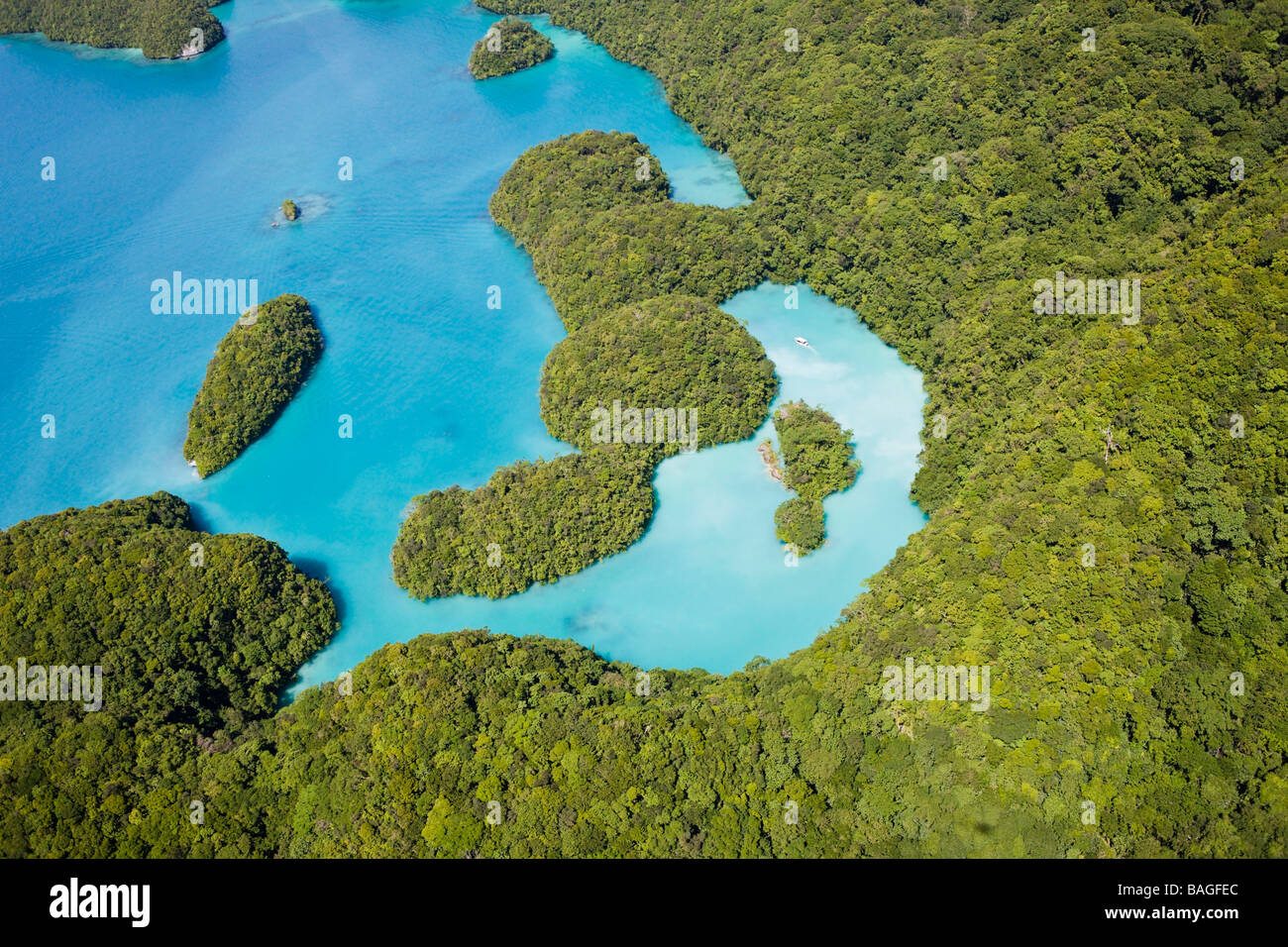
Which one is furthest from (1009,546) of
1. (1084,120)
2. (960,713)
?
(1084,120)

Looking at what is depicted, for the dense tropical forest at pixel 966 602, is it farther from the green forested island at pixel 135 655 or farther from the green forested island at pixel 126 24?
the green forested island at pixel 126 24

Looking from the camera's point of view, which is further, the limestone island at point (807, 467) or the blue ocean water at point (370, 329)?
the limestone island at point (807, 467)

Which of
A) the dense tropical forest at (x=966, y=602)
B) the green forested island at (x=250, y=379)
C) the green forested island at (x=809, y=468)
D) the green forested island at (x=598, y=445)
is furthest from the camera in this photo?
the green forested island at (x=250, y=379)

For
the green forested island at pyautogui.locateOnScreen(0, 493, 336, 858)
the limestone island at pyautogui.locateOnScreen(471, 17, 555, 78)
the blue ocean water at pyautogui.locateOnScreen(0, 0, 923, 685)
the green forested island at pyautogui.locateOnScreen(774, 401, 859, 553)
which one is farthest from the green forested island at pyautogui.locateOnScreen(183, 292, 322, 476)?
the limestone island at pyautogui.locateOnScreen(471, 17, 555, 78)

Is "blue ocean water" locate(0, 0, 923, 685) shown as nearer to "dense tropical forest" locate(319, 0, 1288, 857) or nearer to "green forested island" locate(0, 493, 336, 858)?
"green forested island" locate(0, 493, 336, 858)

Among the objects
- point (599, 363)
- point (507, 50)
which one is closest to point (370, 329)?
point (599, 363)

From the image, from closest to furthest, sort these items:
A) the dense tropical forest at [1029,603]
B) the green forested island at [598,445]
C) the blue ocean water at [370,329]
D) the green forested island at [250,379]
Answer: the dense tropical forest at [1029,603] → the blue ocean water at [370,329] → the green forested island at [598,445] → the green forested island at [250,379]

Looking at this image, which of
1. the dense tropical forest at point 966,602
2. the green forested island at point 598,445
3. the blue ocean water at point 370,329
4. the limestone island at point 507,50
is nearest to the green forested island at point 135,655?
the dense tropical forest at point 966,602

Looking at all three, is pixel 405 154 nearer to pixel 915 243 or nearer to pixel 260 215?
pixel 260 215
